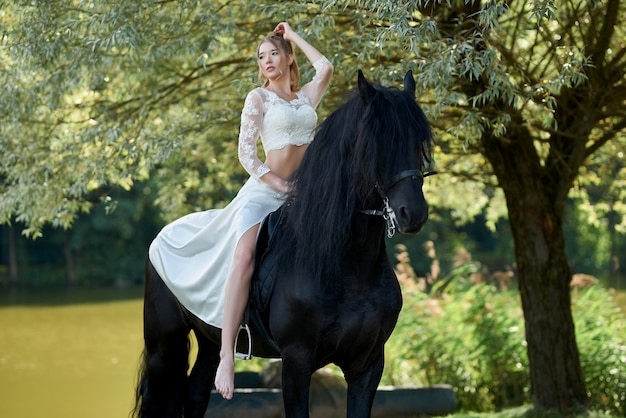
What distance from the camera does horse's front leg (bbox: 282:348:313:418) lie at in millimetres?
3494

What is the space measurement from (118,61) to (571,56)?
3733mm

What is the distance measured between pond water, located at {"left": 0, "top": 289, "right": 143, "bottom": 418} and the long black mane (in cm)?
272

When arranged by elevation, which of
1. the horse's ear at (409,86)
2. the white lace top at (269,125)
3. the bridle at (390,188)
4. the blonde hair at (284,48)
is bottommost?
the bridle at (390,188)

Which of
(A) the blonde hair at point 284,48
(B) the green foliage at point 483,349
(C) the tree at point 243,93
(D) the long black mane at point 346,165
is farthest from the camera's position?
(B) the green foliage at point 483,349

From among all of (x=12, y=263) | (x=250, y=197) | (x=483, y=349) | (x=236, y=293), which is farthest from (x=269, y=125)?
(x=12, y=263)

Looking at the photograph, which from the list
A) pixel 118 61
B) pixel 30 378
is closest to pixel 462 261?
pixel 118 61

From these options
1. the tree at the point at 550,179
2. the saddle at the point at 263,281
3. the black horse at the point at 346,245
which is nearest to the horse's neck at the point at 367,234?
the black horse at the point at 346,245

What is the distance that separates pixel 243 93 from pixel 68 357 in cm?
847

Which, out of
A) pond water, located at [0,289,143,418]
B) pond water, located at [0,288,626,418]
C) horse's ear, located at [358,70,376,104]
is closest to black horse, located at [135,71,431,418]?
horse's ear, located at [358,70,376,104]

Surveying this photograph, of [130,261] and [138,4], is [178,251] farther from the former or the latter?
[130,261]

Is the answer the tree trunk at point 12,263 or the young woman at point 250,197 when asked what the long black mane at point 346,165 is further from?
the tree trunk at point 12,263

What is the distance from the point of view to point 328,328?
345cm

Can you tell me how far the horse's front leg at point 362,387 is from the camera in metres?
3.58

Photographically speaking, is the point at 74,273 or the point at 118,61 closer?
the point at 118,61
